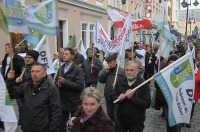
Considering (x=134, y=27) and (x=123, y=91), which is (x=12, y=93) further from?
(x=134, y=27)

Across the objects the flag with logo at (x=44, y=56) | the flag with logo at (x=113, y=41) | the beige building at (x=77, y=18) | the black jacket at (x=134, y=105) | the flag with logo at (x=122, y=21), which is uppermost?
the beige building at (x=77, y=18)

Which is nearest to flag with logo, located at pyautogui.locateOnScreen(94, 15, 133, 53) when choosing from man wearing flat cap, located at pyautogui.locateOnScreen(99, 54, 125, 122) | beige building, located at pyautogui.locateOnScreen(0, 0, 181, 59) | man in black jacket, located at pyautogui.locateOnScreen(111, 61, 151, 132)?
man wearing flat cap, located at pyautogui.locateOnScreen(99, 54, 125, 122)

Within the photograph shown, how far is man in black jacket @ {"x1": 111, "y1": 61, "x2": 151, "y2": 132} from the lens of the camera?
3730 mm

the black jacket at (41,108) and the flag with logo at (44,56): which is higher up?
the flag with logo at (44,56)

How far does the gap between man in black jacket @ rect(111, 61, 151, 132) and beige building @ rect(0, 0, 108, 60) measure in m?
9.10

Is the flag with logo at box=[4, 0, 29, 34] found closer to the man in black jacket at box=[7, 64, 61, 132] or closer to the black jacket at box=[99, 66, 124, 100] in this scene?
the man in black jacket at box=[7, 64, 61, 132]

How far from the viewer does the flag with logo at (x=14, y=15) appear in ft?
13.6

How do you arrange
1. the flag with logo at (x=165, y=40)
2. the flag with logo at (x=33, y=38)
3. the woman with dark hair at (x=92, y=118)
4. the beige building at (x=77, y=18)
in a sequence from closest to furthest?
the woman with dark hair at (x=92, y=118)
the flag with logo at (x=33, y=38)
the flag with logo at (x=165, y=40)
the beige building at (x=77, y=18)

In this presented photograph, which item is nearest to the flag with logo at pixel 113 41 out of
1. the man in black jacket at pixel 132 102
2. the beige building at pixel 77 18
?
the man in black jacket at pixel 132 102

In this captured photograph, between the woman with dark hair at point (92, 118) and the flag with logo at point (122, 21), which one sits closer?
the woman with dark hair at point (92, 118)

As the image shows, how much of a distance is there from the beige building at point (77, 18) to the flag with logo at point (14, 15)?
25.6 ft

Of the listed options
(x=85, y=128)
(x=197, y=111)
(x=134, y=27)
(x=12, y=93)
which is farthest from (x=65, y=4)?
(x=85, y=128)

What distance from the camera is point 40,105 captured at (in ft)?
11.3

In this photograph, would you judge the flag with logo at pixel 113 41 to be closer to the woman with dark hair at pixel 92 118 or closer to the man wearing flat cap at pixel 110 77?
the man wearing flat cap at pixel 110 77
